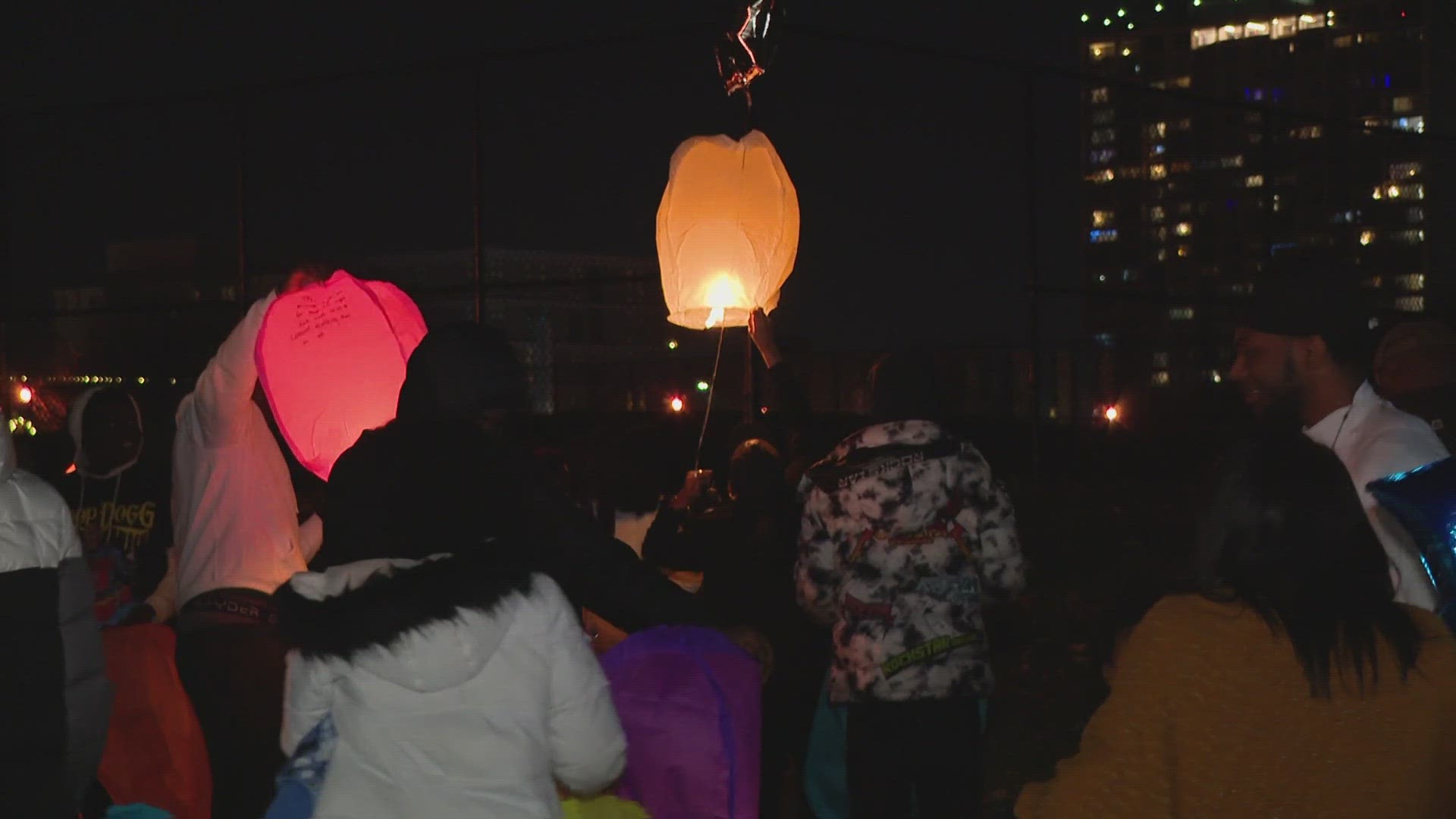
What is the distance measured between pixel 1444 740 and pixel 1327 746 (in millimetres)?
208

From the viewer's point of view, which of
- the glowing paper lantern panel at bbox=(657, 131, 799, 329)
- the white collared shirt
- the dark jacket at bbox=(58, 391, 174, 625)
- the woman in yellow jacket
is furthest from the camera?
the glowing paper lantern panel at bbox=(657, 131, 799, 329)

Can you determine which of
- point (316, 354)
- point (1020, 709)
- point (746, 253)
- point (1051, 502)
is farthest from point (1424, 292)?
point (316, 354)

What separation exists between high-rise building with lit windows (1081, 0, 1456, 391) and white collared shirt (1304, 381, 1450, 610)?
1.41ft

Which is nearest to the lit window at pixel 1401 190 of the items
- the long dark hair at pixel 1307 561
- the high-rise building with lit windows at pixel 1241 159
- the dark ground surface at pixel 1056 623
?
the high-rise building with lit windows at pixel 1241 159

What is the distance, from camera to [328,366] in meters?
3.86

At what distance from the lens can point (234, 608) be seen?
4.31 meters

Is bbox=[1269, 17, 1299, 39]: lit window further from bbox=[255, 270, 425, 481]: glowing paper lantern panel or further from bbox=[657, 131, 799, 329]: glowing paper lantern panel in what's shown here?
bbox=[255, 270, 425, 481]: glowing paper lantern panel

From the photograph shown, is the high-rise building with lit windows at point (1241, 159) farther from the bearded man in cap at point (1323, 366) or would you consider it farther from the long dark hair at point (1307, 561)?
the long dark hair at point (1307, 561)

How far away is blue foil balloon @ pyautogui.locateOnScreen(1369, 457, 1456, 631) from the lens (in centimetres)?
250

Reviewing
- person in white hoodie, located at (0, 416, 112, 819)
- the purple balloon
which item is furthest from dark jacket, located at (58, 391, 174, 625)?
the purple balloon

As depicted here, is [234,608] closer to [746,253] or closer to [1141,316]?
[746,253]

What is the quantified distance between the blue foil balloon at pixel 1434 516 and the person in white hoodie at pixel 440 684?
1.55m

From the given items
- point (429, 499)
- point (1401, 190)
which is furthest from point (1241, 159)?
point (429, 499)

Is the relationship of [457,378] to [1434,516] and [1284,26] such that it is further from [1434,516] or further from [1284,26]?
[1284,26]
